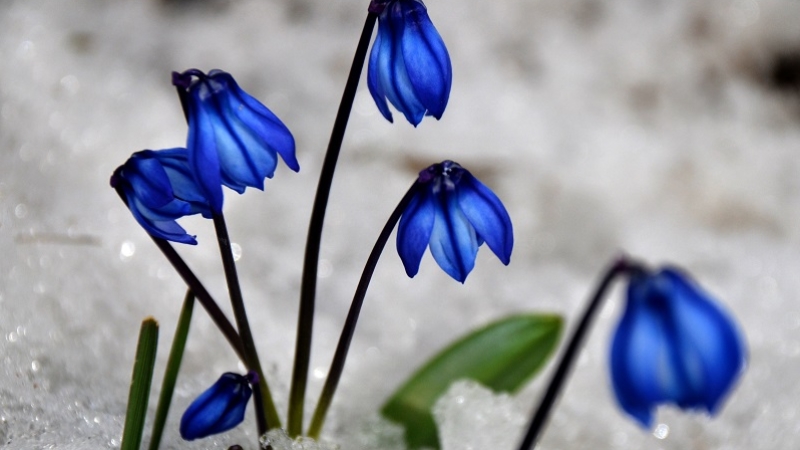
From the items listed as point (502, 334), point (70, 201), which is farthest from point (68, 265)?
point (502, 334)

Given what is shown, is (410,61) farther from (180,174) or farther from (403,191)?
(403,191)

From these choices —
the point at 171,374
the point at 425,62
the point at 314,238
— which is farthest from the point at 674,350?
the point at 171,374

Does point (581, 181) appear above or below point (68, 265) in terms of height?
above

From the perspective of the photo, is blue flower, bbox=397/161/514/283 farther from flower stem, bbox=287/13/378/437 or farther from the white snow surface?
the white snow surface

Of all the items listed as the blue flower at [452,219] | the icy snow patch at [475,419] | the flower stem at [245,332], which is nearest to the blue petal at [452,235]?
the blue flower at [452,219]

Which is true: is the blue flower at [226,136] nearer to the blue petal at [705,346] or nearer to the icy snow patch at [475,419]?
the blue petal at [705,346]

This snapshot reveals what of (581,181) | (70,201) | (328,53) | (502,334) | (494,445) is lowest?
(494,445)

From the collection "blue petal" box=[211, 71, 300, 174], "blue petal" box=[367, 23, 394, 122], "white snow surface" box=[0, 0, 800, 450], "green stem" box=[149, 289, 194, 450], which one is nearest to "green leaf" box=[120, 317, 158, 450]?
"green stem" box=[149, 289, 194, 450]

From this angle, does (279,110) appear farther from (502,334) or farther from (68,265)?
(502,334)
